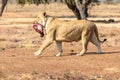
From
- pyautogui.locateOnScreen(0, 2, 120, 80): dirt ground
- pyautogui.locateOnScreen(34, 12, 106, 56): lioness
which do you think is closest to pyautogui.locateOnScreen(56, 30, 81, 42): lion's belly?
pyautogui.locateOnScreen(34, 12, 106, 56): lioness

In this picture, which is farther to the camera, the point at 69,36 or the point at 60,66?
the point at 69,36

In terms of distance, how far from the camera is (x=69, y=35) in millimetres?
14578

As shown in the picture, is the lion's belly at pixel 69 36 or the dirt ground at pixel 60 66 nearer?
the dirt ground at pixel 60 66

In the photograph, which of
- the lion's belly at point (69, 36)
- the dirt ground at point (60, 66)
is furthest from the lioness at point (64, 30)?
the dirt ground at point (60, 66)

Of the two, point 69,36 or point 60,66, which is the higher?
point 69,36

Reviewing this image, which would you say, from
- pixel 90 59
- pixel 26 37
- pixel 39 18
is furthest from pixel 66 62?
pixel 26 37

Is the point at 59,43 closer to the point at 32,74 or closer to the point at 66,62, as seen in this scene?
Result: the point at 66,62

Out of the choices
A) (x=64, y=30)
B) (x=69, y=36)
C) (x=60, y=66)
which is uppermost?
(x=64, y=30)

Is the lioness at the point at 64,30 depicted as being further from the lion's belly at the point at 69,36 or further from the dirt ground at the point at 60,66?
the dirt ground at the point at 60,66

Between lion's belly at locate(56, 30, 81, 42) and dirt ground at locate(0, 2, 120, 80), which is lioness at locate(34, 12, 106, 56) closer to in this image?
lion's belly at locate(56, 30, 81, 42)

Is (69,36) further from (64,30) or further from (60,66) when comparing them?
(60,66)

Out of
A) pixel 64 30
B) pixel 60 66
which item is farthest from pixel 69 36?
pixel 60 66

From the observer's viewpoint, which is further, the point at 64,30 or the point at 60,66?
the point at 64,30

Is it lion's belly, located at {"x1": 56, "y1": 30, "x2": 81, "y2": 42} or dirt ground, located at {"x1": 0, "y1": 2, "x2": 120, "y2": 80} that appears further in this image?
Answer: lion's belly, located at {"x1": 56, "y1": 30, "x2": 81, "y2": 42}
